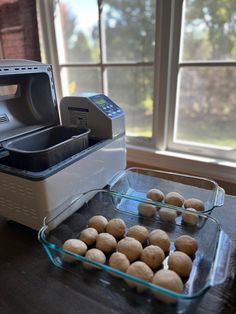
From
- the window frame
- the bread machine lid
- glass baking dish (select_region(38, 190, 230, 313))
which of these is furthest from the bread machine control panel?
the window frame

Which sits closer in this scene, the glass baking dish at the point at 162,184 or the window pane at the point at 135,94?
the glass baking dish at the point at 162,184

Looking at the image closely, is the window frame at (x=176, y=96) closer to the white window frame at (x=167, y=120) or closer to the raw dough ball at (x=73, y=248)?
the white window frame at (x=167, y=120)

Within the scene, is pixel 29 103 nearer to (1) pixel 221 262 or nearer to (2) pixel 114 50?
(2) pixel 114 50

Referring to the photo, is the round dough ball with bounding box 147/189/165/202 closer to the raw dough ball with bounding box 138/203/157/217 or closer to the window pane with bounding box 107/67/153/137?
the raw dough ball with bounding box 138/203/157/217

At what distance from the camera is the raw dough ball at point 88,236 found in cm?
56

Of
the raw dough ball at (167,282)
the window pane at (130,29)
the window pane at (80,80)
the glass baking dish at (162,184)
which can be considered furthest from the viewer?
the window pane at (80,80)

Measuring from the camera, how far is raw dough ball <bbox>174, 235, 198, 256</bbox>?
20.9 inches

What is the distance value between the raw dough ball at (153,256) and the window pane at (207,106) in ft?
2.62

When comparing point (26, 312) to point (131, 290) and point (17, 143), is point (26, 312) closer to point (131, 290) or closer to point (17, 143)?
point (131, 290)

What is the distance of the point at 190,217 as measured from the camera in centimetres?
62

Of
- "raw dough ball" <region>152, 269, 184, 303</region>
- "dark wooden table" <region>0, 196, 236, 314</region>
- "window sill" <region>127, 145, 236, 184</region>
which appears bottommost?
"window sill" <region>127, 145, 236, 184</region>

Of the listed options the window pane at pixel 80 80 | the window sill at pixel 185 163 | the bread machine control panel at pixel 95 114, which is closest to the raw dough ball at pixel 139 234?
the bread machine control panel at pixel 95 114

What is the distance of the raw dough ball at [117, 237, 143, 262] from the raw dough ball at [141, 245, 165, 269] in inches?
0.5

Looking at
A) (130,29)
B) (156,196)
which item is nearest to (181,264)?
(156,196)
